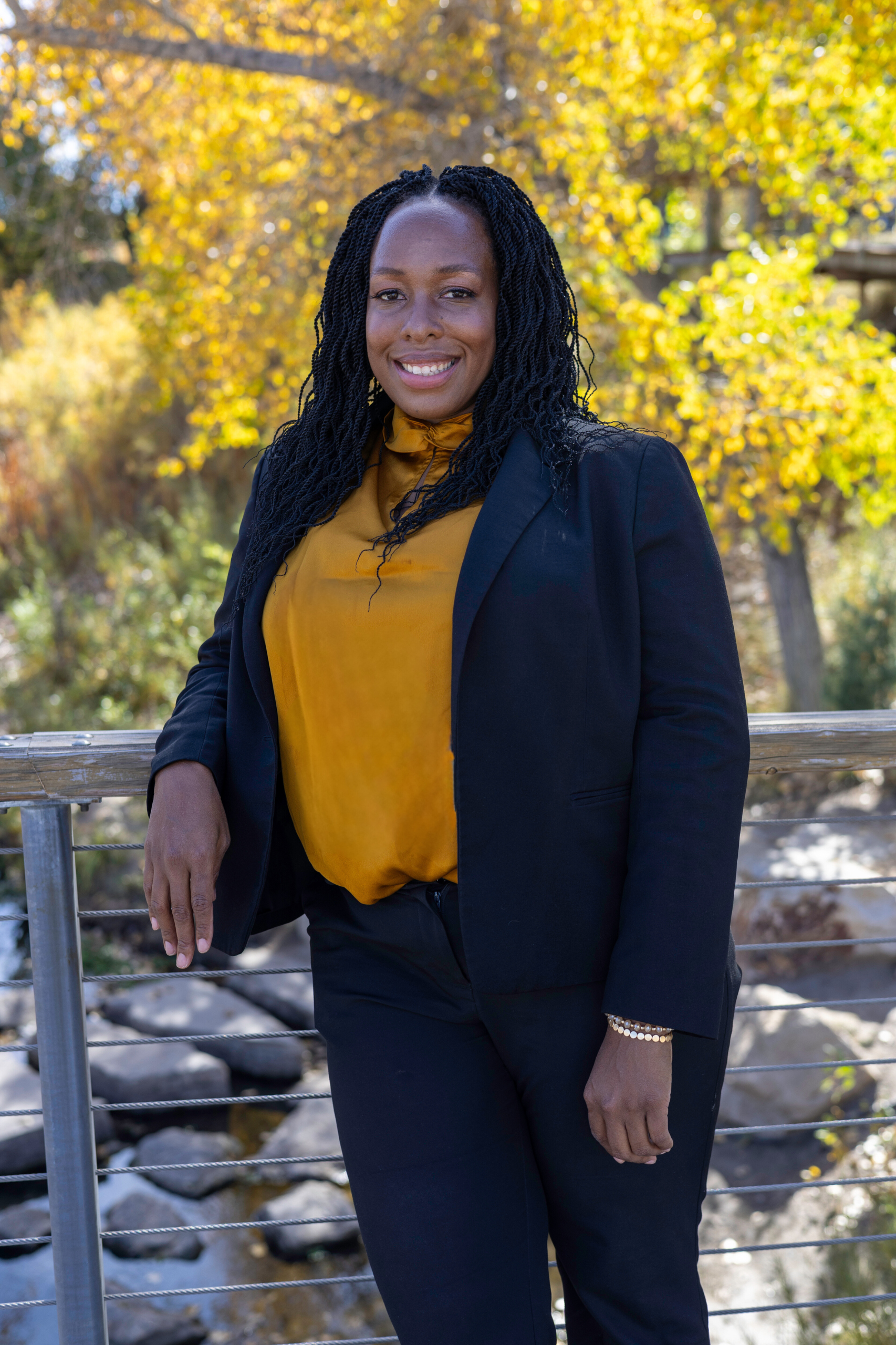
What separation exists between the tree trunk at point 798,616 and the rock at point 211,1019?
441 centimetres

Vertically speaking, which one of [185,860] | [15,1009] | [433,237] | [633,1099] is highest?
[433,237]

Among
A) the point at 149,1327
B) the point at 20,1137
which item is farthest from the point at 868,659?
the point at 149,1327

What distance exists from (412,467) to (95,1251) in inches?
55.4

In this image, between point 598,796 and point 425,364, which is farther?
point 425,364

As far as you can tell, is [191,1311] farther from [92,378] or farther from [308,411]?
[92,378]

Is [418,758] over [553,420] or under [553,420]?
under

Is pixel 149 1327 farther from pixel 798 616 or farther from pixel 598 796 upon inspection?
pixel 798 616

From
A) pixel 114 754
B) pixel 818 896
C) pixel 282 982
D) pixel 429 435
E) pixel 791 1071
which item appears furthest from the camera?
pixel 818 896

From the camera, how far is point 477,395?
1642 mm

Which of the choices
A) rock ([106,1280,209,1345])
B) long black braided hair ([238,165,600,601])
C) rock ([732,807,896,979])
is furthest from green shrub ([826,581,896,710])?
long black braided hair ([238,165,600,601])

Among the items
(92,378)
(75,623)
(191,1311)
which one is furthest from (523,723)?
(92,378)

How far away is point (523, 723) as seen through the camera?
1.45 meters

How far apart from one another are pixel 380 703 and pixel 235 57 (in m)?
5.64

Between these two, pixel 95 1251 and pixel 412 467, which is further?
pixel 95 1251
